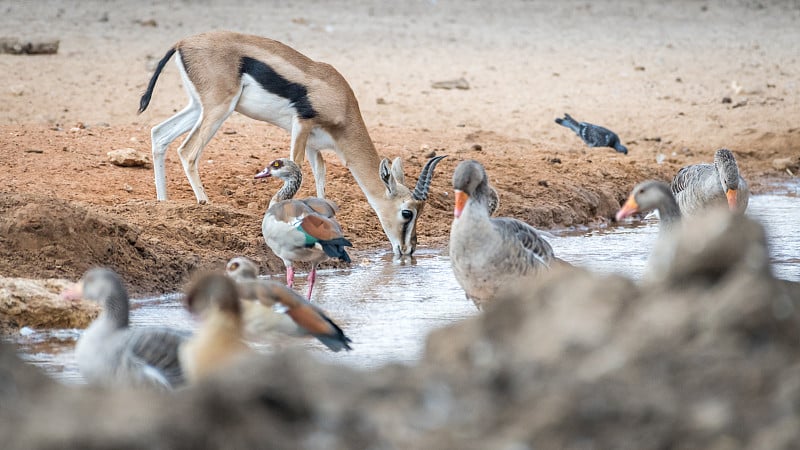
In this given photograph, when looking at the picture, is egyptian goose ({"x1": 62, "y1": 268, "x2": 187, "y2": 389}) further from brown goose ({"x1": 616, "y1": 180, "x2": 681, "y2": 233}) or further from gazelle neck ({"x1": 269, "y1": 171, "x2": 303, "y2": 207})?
gazelle neck ({"x1": 269, "y1": 171, "x2": 303, "y2": 207})

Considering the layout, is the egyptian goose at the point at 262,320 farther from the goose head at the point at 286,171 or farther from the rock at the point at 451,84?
the rock at the point at 451,84

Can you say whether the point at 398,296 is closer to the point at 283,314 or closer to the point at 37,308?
the point at 37,308

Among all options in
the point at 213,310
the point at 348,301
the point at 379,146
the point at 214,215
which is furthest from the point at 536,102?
the point at 213,310

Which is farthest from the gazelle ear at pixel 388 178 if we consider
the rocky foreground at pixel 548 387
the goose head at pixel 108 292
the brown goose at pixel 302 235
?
the rocky foreground at pixel 548 387

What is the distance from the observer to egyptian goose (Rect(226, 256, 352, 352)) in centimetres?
582

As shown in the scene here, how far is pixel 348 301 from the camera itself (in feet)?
28.9

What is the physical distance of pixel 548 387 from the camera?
319 centimetres

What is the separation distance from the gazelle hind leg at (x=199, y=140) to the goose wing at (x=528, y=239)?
4991 millimetres

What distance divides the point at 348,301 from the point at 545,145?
699 cm

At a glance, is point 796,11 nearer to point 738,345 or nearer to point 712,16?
point 712,16

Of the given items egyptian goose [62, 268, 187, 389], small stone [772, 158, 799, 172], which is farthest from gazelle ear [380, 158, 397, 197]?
egyptian goose [62, 268, 187, 389]

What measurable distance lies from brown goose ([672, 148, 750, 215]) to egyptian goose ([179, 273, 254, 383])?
6866 millimetres

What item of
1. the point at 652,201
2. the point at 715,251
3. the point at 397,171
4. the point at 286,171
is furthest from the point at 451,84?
the point at 715,251

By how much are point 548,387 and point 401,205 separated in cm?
816
